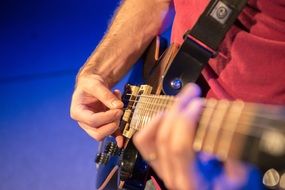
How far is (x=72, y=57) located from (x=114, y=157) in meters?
1.46

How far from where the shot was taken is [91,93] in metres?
0.80

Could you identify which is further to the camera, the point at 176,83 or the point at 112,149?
the point at 112,149

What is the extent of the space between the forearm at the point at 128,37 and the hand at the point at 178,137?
0.53 meters

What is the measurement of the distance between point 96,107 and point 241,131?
1.81ft

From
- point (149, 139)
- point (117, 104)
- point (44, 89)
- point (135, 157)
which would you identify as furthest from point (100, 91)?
point (44, 89)

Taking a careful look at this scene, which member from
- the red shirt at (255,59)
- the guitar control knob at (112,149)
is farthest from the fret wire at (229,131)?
the guitar control knob at (112,149)

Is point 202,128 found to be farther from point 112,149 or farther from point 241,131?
point 112,149

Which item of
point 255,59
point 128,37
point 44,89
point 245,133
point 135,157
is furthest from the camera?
point 44,89

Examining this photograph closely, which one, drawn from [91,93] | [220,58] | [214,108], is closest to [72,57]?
[91,93]

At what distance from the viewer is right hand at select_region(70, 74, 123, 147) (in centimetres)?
76

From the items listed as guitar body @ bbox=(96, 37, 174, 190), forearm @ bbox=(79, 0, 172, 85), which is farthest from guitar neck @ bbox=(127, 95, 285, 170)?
forearm @ bbox=(79, 0, 172, 85)

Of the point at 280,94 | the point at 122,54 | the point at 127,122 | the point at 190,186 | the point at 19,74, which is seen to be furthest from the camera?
the point at 19,74

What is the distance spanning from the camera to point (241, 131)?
341 mm

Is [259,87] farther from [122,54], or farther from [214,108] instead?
[122,54]
